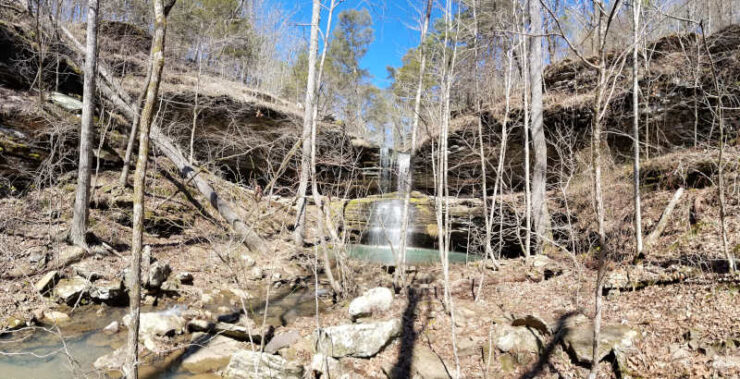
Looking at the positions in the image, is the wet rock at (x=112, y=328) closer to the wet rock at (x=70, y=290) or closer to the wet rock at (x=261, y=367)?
the wet rock at (x=70, y=290)

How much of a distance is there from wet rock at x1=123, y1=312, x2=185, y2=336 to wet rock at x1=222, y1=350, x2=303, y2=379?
4.88ft

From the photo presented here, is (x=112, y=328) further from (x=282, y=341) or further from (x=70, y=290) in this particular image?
(x=282, y=341)

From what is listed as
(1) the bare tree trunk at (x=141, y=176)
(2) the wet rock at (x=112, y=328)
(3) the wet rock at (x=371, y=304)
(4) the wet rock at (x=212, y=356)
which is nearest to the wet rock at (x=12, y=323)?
(2) the wet rock at (x=112, y=328)

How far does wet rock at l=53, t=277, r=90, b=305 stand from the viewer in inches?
243

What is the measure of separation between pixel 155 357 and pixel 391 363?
10.6 ft

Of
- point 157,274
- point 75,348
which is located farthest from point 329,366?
point 157,274

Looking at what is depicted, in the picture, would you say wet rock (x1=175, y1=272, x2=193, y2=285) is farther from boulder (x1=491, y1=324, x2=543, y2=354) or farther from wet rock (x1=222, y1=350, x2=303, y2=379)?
boulder (x1=491, y1=324, x2=543, y2=354)

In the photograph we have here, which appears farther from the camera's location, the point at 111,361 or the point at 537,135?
the point at 537,135

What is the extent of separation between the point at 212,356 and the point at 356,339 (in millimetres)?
2045

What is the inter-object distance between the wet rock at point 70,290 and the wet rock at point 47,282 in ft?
0.31

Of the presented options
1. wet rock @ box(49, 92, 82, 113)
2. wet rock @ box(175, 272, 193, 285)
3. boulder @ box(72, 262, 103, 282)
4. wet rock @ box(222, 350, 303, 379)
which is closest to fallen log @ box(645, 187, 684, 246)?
wet rock @ box(222, 350, 303, 379)

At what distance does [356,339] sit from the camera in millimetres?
4863

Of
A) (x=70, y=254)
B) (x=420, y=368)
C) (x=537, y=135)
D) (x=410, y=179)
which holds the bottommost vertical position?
(x=420, y=368)

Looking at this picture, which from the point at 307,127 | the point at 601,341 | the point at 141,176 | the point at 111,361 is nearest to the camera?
the point at 141,176
